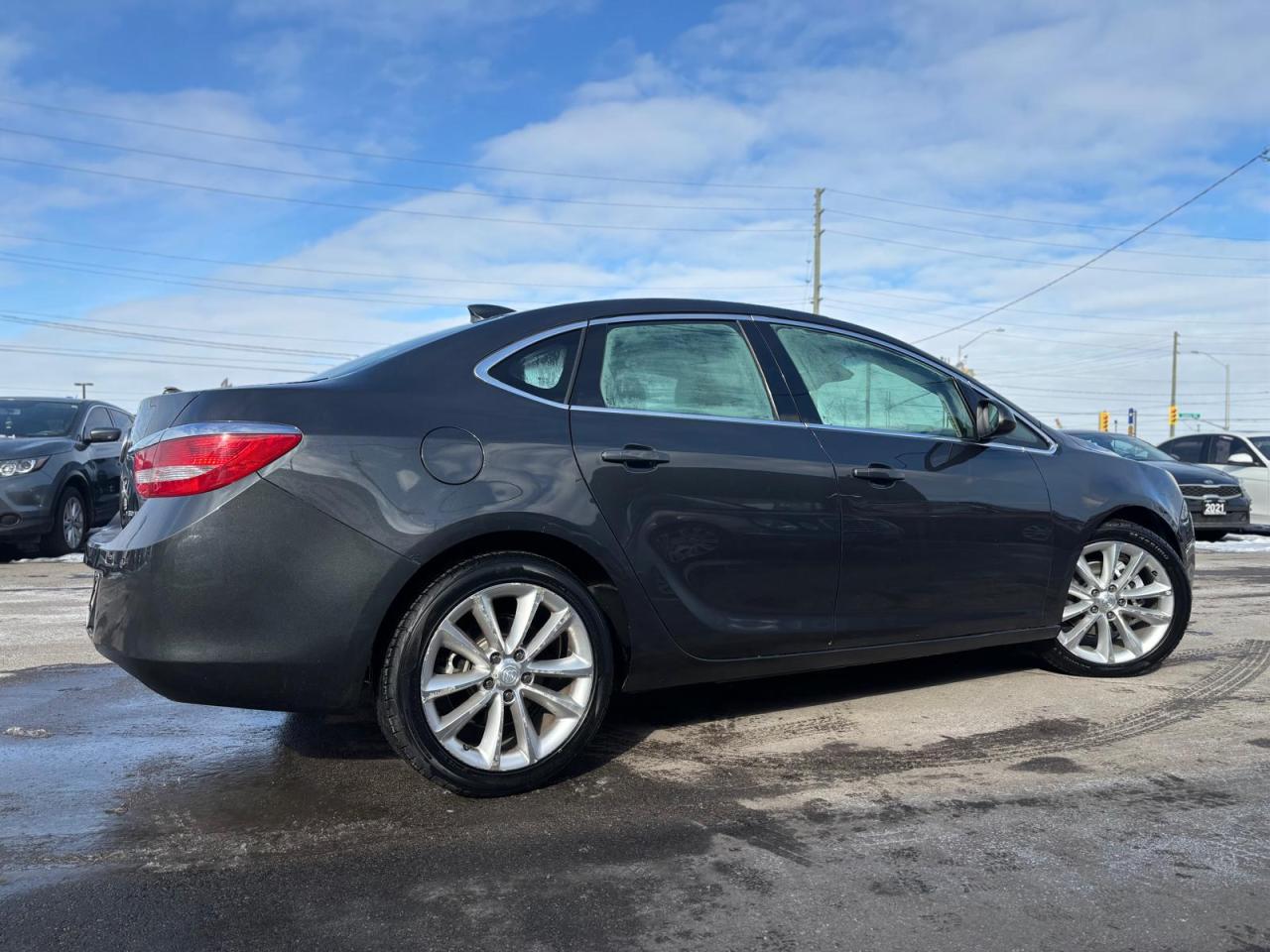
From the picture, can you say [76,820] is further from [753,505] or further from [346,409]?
[753,505]

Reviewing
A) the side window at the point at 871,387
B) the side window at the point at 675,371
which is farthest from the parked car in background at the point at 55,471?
the side window at the point at 871,387

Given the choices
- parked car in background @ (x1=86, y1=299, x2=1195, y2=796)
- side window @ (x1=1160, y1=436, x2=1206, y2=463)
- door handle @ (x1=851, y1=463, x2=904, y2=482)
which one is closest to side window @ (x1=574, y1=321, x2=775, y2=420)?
parked car in background @ (x1=86, y1=299, x2=1195, y2=796)

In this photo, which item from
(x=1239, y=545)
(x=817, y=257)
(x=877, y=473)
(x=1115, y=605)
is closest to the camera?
(x=877, y=473)

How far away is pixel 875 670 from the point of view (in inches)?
196

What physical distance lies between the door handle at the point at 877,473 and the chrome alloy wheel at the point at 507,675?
125cm

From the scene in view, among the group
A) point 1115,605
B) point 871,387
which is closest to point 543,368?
point 871,387

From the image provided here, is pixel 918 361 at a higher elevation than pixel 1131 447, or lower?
higher

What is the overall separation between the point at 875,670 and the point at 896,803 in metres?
1.85

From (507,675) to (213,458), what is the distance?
108 centimetres

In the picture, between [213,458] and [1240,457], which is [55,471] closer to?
[213,458]

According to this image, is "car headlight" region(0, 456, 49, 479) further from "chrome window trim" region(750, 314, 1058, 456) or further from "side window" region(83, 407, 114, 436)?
"chrome window trim" region(750, 314, 1058, 456)

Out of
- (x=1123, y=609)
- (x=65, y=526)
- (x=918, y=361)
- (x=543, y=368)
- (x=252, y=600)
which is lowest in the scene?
(x=65, y=526)

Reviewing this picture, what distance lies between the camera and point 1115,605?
15.5ft

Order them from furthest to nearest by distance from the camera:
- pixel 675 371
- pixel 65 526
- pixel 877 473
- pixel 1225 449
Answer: pixel 1225 449 < pixel 65 526 < pixel 877 473 < pixel 675 371
